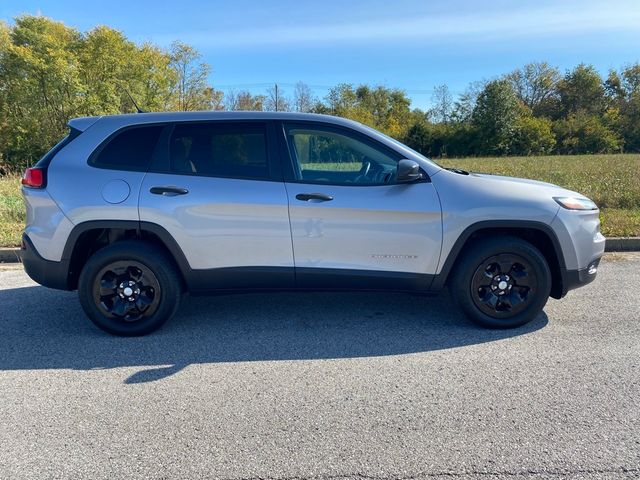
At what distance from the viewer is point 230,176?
406cm

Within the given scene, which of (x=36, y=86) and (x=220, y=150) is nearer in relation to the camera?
(x=220, y=150)

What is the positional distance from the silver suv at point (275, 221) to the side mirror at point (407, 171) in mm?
14

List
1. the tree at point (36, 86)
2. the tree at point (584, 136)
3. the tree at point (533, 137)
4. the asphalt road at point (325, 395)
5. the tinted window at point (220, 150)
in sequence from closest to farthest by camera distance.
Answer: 1. the asphalt road at point (325, 395)
2. the tinted window at point (220, 150)
3. the tree at point (36, 86)
4. the tree at point (584, 136)
5. the tree at point (533, 137)

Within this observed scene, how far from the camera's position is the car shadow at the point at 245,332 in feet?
12.4

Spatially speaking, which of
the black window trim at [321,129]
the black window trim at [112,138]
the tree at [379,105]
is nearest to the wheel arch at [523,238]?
the black window trim at [321,129]

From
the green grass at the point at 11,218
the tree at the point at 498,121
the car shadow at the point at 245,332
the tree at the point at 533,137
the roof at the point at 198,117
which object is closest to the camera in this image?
the car shadow at the point at 245,332

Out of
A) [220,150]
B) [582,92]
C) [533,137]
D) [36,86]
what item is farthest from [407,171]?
[582,92]

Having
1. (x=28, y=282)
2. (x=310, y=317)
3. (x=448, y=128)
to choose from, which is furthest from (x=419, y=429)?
(x=448, y=128)

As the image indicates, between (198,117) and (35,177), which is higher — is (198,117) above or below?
above

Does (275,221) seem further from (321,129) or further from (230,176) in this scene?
(321,129)

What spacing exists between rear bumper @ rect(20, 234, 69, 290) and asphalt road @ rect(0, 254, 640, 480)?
1.62ft

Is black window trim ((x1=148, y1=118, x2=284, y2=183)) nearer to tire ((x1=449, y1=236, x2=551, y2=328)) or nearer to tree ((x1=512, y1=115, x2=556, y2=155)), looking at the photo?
tire ((x1=449, y1=236, x2=551, y2=328))

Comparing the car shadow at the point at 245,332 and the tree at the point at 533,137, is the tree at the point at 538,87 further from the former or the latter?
the car shadow at the point at 245,332

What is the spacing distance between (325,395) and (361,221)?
1.45 m
